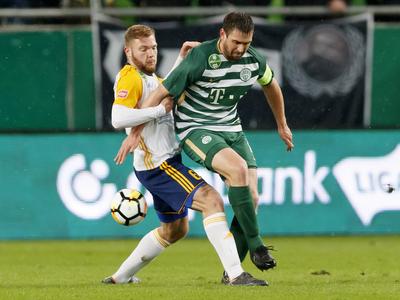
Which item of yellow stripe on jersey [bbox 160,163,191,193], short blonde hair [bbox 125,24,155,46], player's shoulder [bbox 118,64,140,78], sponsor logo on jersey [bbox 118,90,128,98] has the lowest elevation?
yellow stripe on jersey [bbox 160,163,191,193]

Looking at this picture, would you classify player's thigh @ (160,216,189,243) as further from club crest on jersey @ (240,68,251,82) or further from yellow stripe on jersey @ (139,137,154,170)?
club crest on jersey @ (240,68,251,82)

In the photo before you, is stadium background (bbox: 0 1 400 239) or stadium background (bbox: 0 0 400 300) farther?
stadium background (bbox: 0 1 400 239)

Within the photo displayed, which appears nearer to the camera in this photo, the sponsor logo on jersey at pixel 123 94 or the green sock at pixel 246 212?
the green sock at pixel 246 212

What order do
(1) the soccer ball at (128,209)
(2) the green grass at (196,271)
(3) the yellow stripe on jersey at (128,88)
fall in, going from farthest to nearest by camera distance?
(1) the soccer ball at (128,209) < (3) the yellow stripe on jersey at (128,88) < (2) the green grass at (196,271)

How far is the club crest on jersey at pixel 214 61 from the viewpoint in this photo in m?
9.38

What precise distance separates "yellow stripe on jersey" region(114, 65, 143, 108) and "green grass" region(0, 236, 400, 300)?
143 cm

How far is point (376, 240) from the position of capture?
1477 centimetres

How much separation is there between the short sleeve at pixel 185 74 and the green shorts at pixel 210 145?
1.15 ft

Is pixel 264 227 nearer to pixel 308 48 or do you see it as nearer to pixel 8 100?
pixel 308 48

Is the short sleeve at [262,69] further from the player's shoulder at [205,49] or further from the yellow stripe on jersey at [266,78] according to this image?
the player's shoulder at [205,49]

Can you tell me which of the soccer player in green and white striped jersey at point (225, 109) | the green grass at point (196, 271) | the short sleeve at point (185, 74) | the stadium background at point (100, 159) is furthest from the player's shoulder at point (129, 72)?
the stadium background at point (100, 159)

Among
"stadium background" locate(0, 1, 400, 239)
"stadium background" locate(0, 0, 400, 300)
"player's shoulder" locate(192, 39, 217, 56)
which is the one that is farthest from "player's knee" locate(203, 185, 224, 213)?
"stadium background" locate(0, 1, 400, 239)

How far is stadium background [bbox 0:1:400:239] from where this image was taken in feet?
48.2

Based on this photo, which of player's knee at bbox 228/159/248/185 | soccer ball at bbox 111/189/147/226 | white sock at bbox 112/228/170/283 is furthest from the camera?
white sock at bbox 112/228/170/283
